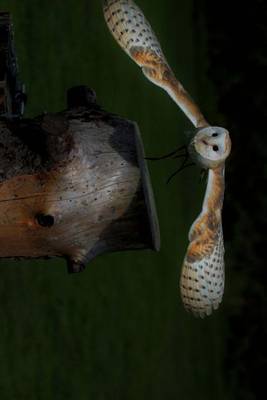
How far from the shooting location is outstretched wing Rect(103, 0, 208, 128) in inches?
51.8

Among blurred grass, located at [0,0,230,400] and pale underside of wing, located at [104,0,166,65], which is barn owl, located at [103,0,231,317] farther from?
blurred grass, located at [0,0,230,400]

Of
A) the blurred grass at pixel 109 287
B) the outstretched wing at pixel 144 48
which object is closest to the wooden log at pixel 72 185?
the outstretched wing at pixel 144 48

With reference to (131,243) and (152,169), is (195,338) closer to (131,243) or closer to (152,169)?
(152,169)

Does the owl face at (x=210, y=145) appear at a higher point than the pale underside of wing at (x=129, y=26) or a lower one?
lower

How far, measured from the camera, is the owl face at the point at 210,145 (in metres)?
1.25

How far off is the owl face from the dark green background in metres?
0.88

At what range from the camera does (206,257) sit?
1364 millimetres

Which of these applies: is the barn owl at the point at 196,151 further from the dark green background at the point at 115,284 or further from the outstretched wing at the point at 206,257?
the dark green background at the point at 115,284

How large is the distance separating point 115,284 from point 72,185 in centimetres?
187

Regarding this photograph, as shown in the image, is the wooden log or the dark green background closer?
the wooden log

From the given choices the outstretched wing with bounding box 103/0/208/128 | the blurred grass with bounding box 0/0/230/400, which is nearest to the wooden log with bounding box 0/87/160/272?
the outstretched wing with bounding box 103/0/208/128

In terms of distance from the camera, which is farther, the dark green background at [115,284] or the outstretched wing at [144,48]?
the dark green background at [115,284]

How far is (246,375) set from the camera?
452cm

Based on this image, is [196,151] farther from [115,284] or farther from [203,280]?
[115,284]
